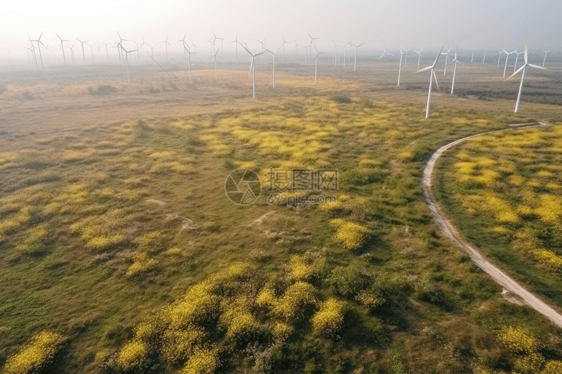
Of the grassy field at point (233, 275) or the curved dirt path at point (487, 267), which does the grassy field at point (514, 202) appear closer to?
the curved dirt path at point (487, 267)

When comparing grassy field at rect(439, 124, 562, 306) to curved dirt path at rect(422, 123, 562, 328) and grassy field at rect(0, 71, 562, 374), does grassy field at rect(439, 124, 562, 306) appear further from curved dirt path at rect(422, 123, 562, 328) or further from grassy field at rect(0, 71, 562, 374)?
grassy field at rect(0, 71, 562, 374)

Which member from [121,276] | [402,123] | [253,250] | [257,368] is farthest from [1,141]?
[402,123]

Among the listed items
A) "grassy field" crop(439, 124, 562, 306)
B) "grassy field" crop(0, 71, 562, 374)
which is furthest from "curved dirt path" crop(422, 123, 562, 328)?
"grassy field" crop(0, 71, 562, 374)

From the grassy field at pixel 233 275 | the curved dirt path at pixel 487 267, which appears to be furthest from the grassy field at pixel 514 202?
the grassy field at pixel 233 275

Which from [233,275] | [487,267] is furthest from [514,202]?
[233,275]

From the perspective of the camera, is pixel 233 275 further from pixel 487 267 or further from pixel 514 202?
pixel 514 202

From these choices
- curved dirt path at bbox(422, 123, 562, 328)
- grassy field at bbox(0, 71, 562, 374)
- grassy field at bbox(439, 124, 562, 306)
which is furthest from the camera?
grassy field at bbox(439, 124, 562, 306)
